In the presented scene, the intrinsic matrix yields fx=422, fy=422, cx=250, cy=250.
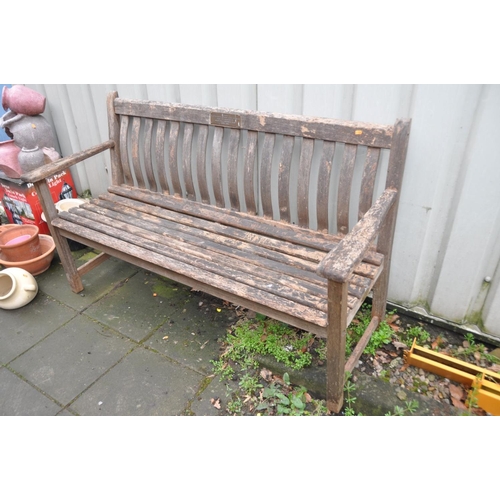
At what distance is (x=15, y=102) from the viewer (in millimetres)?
3588

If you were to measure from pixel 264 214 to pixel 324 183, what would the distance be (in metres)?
0.49

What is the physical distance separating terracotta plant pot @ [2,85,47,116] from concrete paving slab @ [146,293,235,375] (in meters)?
2.18

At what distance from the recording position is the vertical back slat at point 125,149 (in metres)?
3.13

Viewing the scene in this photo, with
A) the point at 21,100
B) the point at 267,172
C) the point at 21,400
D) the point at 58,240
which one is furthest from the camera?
the point at 21,100

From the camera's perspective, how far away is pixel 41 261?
11.4 feet

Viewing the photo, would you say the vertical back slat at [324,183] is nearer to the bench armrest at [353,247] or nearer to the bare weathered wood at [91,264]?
the bench armrest at [353,247]

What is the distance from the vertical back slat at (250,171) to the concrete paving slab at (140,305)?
923mm

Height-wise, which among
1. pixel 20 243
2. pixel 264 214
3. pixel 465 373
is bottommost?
pixel 465 373

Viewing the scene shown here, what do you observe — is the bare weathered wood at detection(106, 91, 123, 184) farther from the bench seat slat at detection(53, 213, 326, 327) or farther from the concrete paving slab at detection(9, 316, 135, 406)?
the concrete paving slab at detection(9, 316, 135, 406)

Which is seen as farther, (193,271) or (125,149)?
(125,149)

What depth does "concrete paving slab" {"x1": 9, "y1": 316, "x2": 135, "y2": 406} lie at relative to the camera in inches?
102

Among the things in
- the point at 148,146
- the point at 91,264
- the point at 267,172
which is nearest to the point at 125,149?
the point at 148,146

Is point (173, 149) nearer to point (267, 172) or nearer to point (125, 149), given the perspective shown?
point (125, 149)

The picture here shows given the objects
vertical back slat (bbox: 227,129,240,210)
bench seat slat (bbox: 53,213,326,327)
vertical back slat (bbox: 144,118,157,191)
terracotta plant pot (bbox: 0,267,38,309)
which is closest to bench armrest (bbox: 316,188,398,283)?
bench seat slat (bbox: 53,213,326,327)
